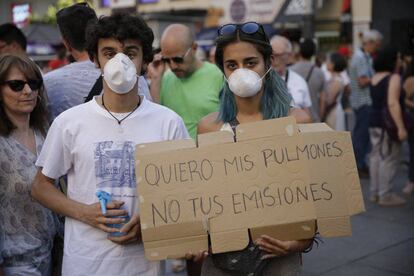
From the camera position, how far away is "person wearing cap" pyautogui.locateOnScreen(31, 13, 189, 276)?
2.38m

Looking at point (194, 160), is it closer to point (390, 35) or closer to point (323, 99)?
point (323, 99)

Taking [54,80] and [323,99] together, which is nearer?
[54,80]

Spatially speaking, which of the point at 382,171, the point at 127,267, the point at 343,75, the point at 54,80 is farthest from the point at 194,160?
the point at 343,75

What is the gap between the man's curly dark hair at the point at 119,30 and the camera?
250 cm

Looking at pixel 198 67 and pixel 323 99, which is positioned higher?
pixel 198 67

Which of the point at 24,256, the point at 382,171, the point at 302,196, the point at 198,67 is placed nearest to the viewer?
the point at 302,196

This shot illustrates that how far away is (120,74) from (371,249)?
387cm

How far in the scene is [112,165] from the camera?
240 cm

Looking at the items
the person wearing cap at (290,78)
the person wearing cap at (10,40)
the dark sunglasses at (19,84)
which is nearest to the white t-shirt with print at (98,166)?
the dark sunglasses at (19,84)

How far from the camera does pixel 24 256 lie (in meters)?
2.79

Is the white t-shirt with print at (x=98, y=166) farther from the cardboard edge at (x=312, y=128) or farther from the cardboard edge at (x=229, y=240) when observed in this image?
the cardboard edge at (x=312, y=128)

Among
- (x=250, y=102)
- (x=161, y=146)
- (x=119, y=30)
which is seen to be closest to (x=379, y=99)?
(x=250, y=102)

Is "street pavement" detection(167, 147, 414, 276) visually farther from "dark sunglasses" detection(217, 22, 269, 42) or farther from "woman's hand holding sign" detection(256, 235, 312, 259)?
"dark sunglasses" detection(217, 22, 269, 42)

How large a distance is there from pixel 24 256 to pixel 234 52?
1385 millimetres
